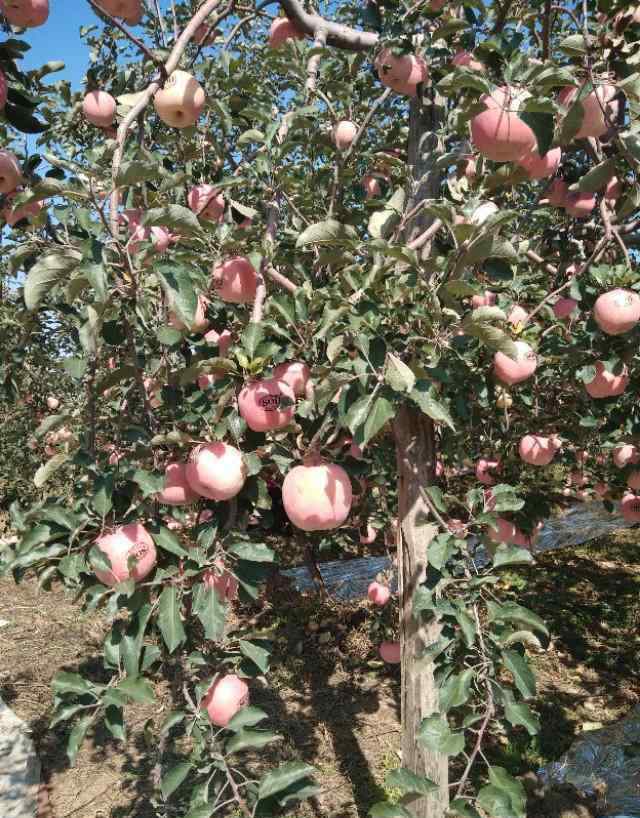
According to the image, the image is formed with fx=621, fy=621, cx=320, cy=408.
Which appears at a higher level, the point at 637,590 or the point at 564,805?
the point at 564,805

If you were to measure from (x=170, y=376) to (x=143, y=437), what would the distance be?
7.8 inches

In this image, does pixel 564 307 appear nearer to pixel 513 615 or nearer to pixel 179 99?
pixel 513 615

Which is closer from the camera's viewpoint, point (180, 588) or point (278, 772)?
point (278, 772)

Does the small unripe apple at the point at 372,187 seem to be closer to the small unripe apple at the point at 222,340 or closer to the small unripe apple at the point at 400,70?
the small unripe apple at the point at 400,70

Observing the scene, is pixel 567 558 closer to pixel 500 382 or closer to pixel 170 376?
pixel 500 382

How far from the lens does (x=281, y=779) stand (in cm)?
124

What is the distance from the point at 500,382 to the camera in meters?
1.90

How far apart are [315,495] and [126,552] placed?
0.42m

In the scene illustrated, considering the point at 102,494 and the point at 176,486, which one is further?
the point at 176,486

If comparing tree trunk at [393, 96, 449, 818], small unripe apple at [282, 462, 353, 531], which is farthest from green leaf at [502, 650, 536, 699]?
tree trunk at [393, 96, 449, 818]

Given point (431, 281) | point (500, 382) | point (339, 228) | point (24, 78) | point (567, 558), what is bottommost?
point (567, 558)

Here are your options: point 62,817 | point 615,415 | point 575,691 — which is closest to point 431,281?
point 615,415

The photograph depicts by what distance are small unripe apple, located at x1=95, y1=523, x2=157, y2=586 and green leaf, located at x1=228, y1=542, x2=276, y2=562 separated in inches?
7.4

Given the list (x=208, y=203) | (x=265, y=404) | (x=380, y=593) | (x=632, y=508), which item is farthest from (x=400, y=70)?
(x=380, y=593)
